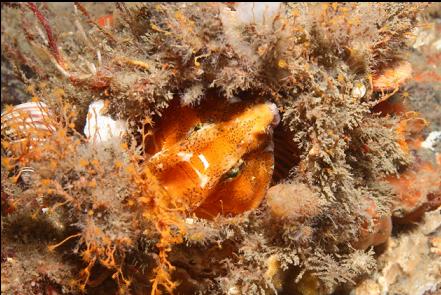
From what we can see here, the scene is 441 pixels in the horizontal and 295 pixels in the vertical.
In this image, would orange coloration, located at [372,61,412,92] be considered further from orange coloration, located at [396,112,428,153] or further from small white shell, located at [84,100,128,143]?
small white shell, located at [84,100,128,143]

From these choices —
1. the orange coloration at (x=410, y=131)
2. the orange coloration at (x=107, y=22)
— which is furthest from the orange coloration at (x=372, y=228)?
the orange coloration at (x=107, y=22)

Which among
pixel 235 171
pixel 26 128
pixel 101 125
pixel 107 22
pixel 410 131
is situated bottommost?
pixel 410 131

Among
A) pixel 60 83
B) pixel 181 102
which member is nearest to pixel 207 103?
pixel 181 102

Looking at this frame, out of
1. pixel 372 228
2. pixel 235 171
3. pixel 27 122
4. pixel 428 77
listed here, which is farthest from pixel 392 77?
pixel 27 122

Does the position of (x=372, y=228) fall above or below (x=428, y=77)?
below

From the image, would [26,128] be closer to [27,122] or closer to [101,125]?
[27,122]

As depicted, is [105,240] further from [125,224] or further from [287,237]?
[287,237]

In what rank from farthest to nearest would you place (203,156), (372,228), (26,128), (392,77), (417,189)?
1. (417,189)
2. (392,77)
3. (372,228)
4. (203,156)
5. (26,128)
